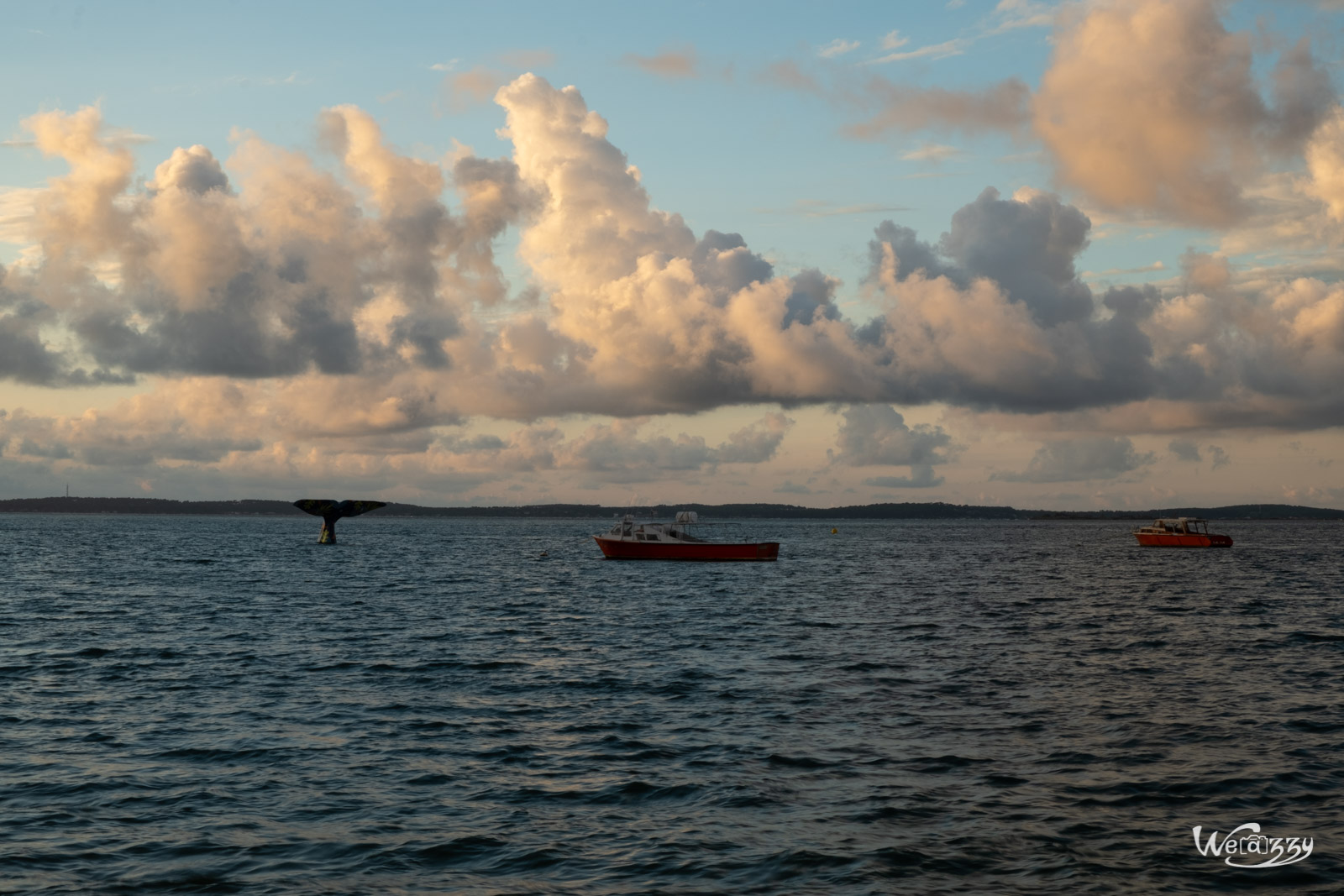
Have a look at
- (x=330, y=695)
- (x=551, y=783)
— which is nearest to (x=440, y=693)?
(x=330, y=695)

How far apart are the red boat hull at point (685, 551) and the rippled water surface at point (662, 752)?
53.0 meters

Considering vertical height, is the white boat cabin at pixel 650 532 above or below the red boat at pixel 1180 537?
above

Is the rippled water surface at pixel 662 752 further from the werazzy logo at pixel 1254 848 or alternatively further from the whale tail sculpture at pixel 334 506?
the whale tail sculpture at pixel 334 506

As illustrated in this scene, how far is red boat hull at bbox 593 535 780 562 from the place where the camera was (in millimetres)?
105875

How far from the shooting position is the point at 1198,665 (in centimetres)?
3578

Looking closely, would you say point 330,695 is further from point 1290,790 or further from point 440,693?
point 1290,790

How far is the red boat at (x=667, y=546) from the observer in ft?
347

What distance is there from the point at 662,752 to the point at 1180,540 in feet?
483

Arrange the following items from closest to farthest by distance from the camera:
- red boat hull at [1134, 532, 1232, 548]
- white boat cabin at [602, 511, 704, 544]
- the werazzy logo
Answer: the werazzy logo → white boat cabin at [602, 511, 704, 544] → red boat hull at [1134, 532, 1232, 548]

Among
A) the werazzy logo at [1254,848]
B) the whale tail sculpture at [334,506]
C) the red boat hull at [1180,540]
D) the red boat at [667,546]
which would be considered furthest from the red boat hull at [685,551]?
the werazzy logo at [1254,848]

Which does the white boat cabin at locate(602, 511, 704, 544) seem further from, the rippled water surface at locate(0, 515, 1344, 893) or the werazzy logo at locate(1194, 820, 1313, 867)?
the werazzy logo at locate(1194, 820, 1313, 867)

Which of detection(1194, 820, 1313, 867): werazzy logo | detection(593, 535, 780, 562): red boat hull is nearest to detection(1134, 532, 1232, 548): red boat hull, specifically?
detection(593, 535, 780, 562): red boat hull

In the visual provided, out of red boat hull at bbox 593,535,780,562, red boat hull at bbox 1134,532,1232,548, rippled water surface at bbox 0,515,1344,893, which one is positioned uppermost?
rippled water surface at bbox 0,515,1344,893

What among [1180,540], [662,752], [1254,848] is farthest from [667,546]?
[1254,848]
